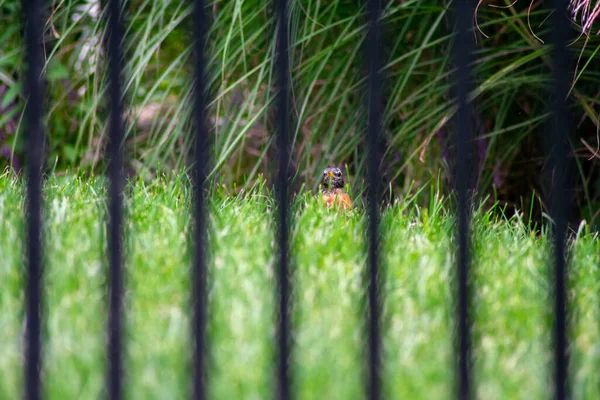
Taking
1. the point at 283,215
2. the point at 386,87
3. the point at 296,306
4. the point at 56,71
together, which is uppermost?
the point at 56,71

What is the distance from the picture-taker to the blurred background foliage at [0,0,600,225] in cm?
297

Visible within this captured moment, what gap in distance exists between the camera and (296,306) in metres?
1.66

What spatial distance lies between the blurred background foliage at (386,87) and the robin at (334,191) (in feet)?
0.56

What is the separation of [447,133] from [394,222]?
1255mm

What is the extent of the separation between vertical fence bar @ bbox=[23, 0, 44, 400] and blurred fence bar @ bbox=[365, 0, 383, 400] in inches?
20.8

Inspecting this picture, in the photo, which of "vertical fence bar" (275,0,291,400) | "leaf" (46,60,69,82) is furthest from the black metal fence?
"leaf" (46,60,69,82)

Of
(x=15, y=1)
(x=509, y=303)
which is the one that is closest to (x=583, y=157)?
(x=509, y=303)

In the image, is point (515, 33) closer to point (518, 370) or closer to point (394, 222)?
point (394, 222)

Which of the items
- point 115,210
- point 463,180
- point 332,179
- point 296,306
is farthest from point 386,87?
point 115,210

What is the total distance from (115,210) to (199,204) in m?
0.14

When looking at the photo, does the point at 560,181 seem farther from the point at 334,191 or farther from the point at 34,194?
the point at 334,191

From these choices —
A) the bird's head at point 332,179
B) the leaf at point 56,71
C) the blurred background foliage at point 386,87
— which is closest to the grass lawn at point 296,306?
the bird's head at point 332,179

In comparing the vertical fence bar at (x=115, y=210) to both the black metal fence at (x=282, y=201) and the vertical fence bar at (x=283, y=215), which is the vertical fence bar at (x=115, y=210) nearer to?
the black metal fence at (x=282, y=201)

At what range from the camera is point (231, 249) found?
78.5 inches
